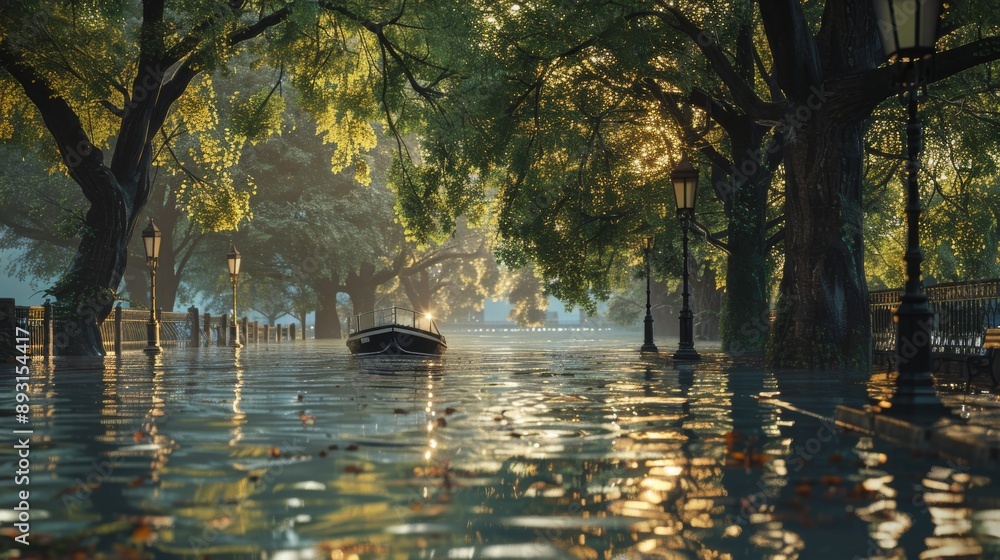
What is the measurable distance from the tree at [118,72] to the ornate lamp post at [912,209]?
19.8 metres

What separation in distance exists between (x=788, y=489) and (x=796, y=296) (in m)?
16.1

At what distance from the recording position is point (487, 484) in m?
7.84

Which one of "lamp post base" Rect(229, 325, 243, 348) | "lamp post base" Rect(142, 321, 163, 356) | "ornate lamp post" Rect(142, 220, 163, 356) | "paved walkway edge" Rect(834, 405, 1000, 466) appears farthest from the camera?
"lamp post base" Rect(229, 325, 243, 348)

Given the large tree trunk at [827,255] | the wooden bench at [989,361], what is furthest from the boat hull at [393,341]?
the wooden bench at [989,361]

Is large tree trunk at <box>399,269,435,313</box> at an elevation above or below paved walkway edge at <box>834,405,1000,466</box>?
above

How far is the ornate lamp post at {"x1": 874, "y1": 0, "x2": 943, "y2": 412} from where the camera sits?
11.7 meters

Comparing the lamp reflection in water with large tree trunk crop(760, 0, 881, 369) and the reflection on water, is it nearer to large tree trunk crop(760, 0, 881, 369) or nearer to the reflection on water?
the reflection on water

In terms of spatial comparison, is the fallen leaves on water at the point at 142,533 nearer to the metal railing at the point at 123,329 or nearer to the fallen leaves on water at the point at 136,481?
the fallen leaves on water at the point at 136,481

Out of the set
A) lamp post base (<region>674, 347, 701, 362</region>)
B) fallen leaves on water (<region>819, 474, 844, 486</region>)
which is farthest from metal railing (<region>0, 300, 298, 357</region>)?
fallen leaves on water (<region>819, 474, 844, 486</region>)

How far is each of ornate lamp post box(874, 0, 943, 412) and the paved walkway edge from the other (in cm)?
42

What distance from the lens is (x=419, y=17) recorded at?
34.3 m

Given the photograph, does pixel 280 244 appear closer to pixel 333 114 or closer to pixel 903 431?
pixel 333 114

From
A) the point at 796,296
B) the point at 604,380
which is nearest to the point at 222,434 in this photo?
the point at 604,380

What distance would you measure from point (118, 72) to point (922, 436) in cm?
2925
